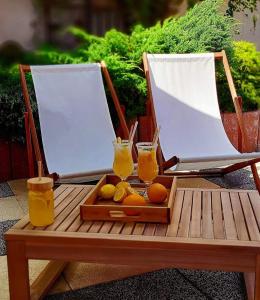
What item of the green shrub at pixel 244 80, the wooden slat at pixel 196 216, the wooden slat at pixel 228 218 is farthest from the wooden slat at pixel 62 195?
Answer: the green shrub at pixel 244 80

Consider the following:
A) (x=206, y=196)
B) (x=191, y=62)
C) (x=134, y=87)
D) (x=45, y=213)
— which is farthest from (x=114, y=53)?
(x=45, y=213)

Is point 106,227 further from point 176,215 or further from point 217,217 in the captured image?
point 217,217

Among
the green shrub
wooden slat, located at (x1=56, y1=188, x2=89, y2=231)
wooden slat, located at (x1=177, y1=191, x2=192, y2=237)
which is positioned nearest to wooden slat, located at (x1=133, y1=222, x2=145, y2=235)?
wooden slat, located at (x1=177, y1=191, x2=192, y2=237)

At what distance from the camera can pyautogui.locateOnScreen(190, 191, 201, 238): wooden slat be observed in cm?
143

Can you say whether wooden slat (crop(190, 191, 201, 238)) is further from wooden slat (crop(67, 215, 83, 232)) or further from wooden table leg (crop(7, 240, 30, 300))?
wooden table leg (crop(7, 240, 30, 300))

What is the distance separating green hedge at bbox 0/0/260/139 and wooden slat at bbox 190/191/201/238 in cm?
189

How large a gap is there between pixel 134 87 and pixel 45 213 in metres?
2.50

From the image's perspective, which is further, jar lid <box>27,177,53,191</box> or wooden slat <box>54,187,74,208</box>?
wooden slat <box>54,187,74,208</box>

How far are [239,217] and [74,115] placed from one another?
1.73m

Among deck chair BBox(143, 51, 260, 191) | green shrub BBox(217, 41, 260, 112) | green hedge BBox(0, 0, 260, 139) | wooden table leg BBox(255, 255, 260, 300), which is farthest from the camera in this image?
green shrub BBox(217, 41, 260, 112)

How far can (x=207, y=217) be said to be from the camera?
5.17 feet

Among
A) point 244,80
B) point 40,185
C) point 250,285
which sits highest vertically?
point 244,80

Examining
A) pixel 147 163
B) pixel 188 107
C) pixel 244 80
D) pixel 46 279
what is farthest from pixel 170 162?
pixel 244 80

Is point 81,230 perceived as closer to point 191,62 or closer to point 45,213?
point 45,213
